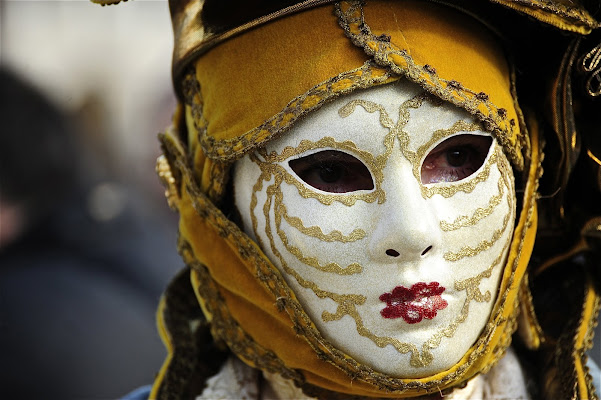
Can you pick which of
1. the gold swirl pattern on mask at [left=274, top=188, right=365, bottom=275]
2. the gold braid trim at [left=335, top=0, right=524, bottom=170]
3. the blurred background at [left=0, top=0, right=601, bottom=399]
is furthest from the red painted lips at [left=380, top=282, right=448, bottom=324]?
the blurred background at [left=0, top=0, right=601, bottom=399]

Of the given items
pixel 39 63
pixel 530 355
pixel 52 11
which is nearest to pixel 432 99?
pixel 530 355

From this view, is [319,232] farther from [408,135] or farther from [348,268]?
[408,135]

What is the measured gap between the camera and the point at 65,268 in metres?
5.41

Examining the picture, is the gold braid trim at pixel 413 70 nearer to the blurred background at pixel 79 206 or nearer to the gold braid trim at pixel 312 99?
the gold braid trim at pixel 312 99

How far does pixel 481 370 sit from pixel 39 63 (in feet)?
18.8

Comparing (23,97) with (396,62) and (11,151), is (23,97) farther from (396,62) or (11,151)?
(396,62)

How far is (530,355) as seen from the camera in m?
2.71

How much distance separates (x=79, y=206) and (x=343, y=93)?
13.7 feet

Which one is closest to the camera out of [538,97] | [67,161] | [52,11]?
[538,97]

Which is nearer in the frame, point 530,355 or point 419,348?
point 419,348

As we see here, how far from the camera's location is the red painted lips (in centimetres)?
224

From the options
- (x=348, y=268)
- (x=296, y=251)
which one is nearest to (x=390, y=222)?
(x=348, y=268)

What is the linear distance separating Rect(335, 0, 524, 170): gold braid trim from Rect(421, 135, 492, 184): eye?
0.17 ft

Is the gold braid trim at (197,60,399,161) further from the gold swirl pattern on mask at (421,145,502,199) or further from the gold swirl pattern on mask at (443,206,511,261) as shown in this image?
the gold swirl pattern on mask at (443,206,511,261)
